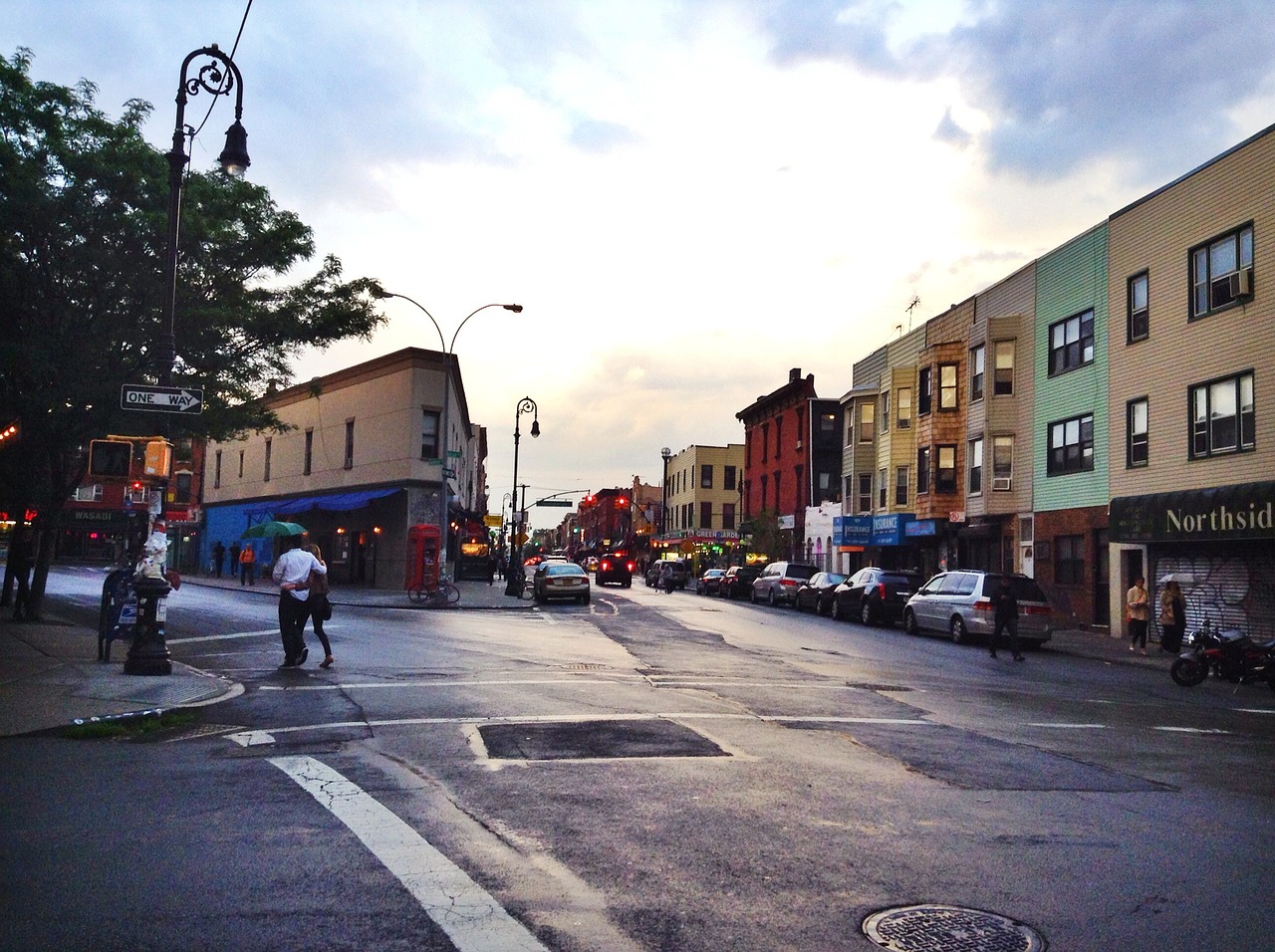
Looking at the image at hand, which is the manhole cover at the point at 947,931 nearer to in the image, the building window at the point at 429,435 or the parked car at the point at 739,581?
the building window at the point at 429,435

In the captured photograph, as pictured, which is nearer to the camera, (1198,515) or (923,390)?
(1198,515)

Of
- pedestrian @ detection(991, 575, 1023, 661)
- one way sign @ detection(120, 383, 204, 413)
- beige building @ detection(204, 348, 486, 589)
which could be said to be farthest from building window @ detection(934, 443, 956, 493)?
one way sign @ detection(120, 383, 204, 413)

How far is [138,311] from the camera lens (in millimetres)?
19641

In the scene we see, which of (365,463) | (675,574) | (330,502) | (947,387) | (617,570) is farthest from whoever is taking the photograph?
(617,570)

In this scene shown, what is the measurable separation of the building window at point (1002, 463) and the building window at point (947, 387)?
3.63m

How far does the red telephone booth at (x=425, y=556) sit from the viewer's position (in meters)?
37.2

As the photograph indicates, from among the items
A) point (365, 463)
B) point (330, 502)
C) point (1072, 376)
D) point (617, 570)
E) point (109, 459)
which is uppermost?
point (1072, 376)

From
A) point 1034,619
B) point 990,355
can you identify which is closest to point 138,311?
point 1034,619

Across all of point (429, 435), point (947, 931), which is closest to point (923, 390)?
point (429, 435)

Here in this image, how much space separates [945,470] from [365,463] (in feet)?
77.0

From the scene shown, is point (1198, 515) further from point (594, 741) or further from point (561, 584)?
point (594, 741)

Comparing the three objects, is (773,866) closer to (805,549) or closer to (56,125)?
(56,125)

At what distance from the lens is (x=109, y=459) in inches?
561

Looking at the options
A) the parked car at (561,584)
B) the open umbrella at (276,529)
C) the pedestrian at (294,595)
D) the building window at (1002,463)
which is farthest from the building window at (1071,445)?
the open umbrella at (276,529)
